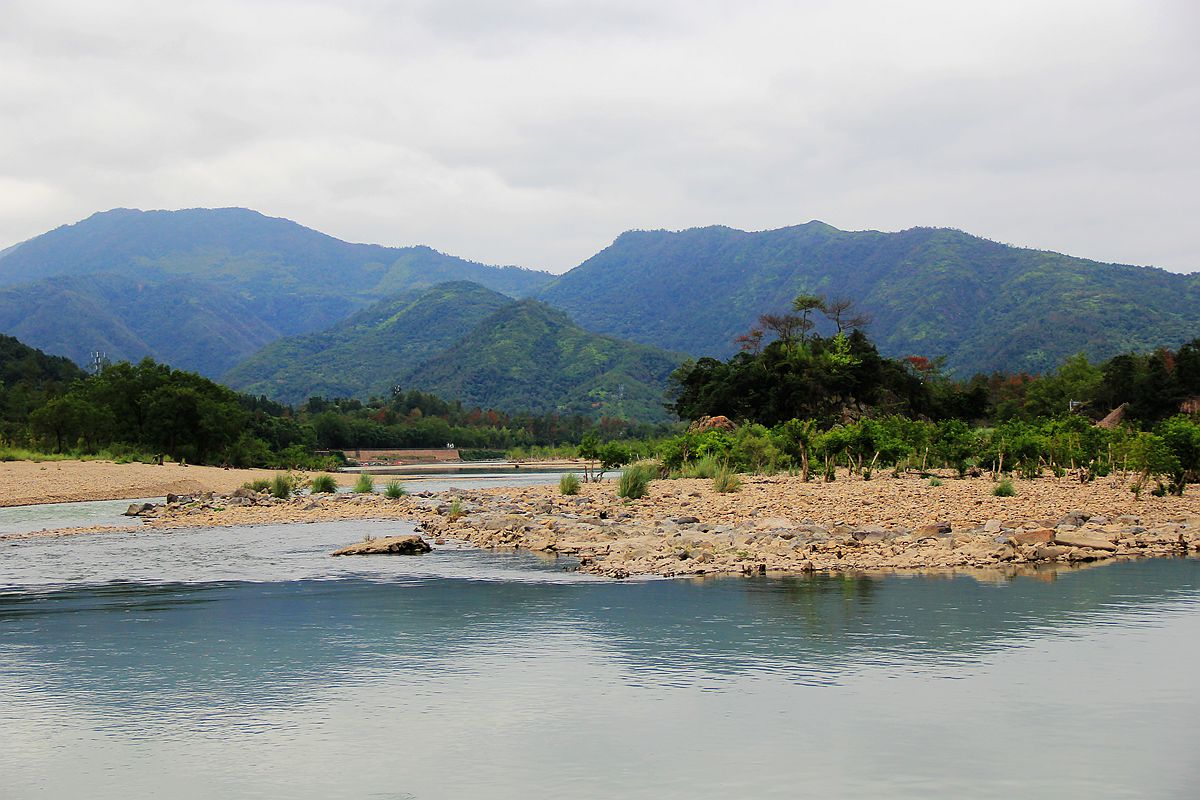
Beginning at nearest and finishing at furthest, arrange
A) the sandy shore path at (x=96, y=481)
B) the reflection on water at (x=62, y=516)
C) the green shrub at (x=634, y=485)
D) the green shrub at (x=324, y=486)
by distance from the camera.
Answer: the green shrub at (x=634, y=485) → the reflection on water at (x=62, y=516) → the sandy shore path at (x=96, y=481) → the green shrub at (x=324, y=486)

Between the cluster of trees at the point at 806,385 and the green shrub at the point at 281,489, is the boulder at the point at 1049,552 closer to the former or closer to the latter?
the green shrub at the point at 281,489

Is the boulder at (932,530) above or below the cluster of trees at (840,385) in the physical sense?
below

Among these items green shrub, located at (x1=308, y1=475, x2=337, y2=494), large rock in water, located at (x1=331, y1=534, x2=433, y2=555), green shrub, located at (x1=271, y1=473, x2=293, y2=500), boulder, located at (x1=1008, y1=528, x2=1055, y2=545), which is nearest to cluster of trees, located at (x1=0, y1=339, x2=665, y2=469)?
green shrub, located at (x1=308, y1=475, x2=337, y2=494)

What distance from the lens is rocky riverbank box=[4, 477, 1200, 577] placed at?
56.4 ft

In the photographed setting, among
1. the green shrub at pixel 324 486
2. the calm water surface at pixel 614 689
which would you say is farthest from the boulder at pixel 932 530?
the green shrub at pixel 324 486

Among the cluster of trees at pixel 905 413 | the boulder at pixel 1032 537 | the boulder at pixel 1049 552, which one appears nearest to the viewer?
the boulder at pixel 1049 552

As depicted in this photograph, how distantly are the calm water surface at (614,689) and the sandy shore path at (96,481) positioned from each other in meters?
31.5

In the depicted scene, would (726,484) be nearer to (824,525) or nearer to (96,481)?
(824,525)

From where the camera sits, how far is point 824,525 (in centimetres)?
2030

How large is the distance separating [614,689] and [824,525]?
11.7 metres

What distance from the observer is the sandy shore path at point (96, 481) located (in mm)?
44031

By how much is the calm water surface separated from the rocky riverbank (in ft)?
5.23

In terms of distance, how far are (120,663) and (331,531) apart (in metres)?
17.0

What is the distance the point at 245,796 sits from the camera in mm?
6738
